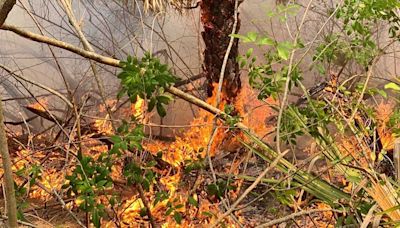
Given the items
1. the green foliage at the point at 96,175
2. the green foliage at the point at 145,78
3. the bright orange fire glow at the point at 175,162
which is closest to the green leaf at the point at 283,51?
the green foliage at the point at 145,78

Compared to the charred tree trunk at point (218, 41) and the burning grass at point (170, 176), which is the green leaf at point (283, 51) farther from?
the charred tree trunk at point (218, 41)

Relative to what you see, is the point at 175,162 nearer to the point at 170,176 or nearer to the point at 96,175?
the point at 170,176

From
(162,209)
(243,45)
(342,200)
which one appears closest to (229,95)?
(243,45)

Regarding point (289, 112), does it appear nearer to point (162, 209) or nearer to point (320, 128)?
Answer: point (320, 128)

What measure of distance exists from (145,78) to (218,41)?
9.36 feet

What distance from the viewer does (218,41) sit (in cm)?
413

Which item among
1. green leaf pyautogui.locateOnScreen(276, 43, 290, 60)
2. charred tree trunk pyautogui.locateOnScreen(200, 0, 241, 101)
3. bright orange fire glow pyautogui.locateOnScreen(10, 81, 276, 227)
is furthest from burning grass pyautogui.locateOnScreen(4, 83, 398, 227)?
green leaf pyautogui.locateOnScreen(276, 43, 290, 60)

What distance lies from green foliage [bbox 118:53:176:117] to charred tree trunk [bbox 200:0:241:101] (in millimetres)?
2607

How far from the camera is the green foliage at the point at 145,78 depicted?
4.37ft

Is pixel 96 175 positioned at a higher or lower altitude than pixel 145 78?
lower

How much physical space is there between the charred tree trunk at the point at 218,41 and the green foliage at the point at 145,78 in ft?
8.55

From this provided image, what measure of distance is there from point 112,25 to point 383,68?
2797mm

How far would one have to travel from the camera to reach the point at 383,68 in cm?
524

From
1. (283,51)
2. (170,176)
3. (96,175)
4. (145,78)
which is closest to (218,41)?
(170,176)
